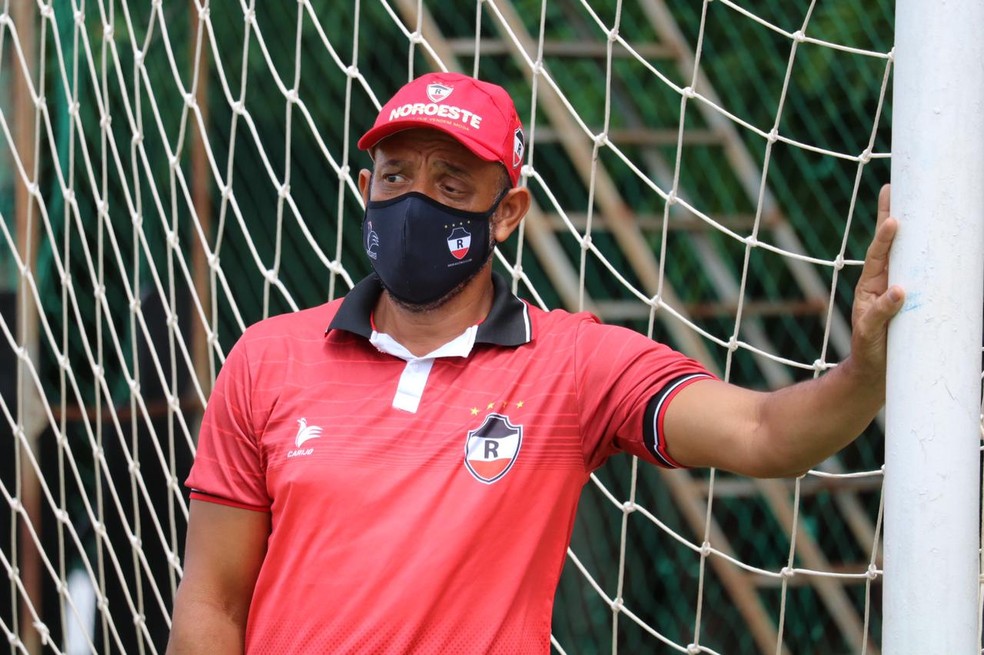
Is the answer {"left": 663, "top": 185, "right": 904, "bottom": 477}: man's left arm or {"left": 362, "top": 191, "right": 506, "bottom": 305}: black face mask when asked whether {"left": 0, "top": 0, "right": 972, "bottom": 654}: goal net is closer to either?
{"left": 362, "top": 191, "right": 506, "bottom": 305}: black face mask

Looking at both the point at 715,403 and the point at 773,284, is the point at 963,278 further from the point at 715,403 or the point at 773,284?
the point at 773,284

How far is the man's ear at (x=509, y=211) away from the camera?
5.59ft

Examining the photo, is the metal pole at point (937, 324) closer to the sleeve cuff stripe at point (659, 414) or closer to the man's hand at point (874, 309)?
the man's hand at point (874, 309)

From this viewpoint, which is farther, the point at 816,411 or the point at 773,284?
the point at 773,284

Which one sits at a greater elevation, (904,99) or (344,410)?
(904,99)

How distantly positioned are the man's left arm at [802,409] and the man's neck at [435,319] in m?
0.31

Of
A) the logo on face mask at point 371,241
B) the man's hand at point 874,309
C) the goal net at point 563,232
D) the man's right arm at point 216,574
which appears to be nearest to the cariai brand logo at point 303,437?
the man's right arm at point 216,574

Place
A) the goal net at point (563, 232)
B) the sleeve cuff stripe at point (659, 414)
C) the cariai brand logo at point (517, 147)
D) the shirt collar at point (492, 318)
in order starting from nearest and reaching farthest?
1. the sleeve cuff stripe at point (659, 414)
2. the shirt collar at point (492, 318)
3. the cariai brand logo at point (517, 147)
4. the goal net at point (563, 232)

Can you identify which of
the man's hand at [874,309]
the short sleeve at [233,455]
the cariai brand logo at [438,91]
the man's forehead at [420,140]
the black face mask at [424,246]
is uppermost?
the cariai brand logo at [438,91]

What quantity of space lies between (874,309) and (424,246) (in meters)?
0.57

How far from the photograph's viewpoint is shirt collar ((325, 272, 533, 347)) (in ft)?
5.30

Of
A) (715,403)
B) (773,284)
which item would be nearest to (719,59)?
(773,284)

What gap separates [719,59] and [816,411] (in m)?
2.23

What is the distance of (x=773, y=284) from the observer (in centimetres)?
353
